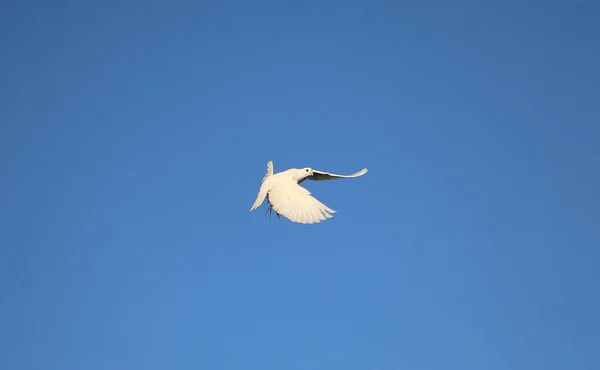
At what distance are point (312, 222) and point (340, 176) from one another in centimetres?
513

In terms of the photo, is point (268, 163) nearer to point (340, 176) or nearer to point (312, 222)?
point (340, 176)

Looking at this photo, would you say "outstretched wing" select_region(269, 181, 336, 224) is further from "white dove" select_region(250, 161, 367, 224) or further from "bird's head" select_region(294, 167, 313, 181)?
"bird's head" select_region(294, 167, 313, 181)

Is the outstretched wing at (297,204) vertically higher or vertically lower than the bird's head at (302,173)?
lower

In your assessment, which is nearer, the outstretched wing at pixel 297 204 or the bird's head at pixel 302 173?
the outstretched wing at pixel 297 204

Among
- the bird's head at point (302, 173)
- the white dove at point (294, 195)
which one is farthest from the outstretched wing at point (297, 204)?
the bird's head at point (302, 173)

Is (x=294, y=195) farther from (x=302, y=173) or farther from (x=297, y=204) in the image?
(x=302, y=173)

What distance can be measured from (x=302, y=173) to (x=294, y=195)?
216 cm

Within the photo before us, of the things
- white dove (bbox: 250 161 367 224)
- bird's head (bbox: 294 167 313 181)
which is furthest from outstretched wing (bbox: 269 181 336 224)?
bird's head (bbox: 294 167 313 181)

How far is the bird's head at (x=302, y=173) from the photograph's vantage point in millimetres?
37875

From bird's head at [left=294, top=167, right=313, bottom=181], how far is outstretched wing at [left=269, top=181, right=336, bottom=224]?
2.67ft

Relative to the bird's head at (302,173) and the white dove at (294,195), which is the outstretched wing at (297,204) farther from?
the bird's head at (302,173)

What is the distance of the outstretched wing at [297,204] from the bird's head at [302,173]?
814 mm

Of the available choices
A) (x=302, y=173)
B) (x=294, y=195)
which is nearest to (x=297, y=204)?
(x=294, y=195)

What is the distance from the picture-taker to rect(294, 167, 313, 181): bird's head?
3788 centimetres
